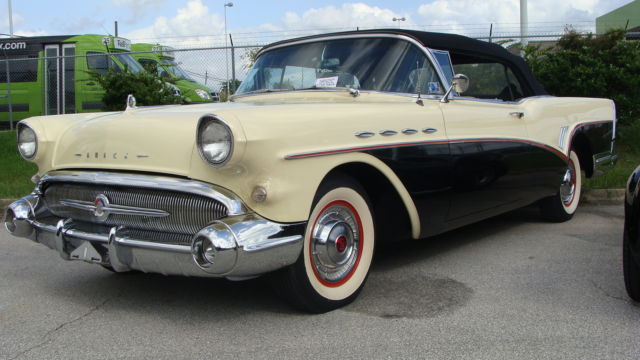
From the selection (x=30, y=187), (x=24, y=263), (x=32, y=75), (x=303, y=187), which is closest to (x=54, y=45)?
(x=32, y=75)

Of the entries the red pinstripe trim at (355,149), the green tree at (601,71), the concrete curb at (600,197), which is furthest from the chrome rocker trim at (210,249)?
the green tree at (601,71)

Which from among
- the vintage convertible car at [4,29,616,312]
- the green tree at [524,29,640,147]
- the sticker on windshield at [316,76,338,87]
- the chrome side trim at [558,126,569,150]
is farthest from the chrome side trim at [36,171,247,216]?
the green tree at [524,29,640,147]

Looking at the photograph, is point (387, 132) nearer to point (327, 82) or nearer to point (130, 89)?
point (327, 82)

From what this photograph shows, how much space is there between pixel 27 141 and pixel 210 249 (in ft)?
4.99

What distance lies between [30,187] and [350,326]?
5.77 m

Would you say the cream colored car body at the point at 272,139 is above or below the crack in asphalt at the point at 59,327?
above

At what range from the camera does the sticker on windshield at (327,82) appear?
13.2ft

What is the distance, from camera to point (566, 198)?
5.64 metres

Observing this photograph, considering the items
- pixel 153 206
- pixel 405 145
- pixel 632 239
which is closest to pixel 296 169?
pixel 153 206

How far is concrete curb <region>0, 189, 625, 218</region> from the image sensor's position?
6547 millimetres

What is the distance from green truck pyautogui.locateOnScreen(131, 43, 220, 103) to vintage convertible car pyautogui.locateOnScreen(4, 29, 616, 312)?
6.98m

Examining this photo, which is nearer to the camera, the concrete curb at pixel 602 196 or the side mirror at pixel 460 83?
the side mirror at pixel 460 83

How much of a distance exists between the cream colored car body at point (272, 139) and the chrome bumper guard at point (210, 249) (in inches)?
3.6

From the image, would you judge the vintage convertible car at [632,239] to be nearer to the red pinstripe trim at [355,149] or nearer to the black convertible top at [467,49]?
the red pinstripe trim at [355,149]
